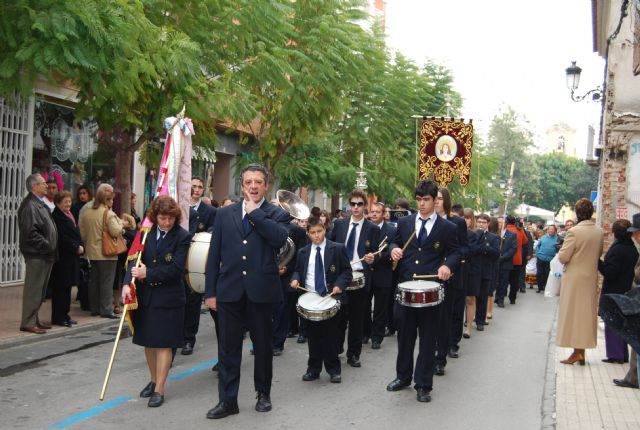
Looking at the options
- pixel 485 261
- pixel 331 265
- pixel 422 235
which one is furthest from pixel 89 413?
pixel 485 261

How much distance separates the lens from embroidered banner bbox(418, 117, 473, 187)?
68.9 ft

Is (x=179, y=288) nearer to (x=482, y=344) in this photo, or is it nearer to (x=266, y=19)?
(x=482, y=344)

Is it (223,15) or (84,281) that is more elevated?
(223,15)

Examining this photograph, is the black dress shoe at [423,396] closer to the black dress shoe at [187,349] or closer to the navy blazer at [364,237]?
the navy blazer at [364,237]

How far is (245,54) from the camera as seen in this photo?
15258 millimetres

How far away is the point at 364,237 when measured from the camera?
10.4 metres

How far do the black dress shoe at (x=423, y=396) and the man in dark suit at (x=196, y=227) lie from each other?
119 inches

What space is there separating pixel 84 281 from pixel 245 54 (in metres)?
5.25

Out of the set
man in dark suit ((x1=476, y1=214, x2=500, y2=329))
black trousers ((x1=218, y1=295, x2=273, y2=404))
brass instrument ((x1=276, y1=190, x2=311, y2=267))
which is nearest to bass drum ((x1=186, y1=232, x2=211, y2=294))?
black trousers ((x1=218, y1=295, x2=273, y2=404))

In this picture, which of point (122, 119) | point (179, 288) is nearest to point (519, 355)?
point (179, 288)

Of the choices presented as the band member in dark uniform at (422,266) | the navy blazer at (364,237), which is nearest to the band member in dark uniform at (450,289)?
the band member in dark uniform at (422,266)

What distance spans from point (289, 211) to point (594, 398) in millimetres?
3852

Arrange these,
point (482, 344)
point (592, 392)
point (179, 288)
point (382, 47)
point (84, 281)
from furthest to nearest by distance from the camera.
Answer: point (382, 47), point (84, 281), point (482, 344), point (592, 392), point (179, 288)

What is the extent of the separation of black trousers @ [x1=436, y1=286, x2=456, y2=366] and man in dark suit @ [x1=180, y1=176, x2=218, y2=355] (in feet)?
9.39
